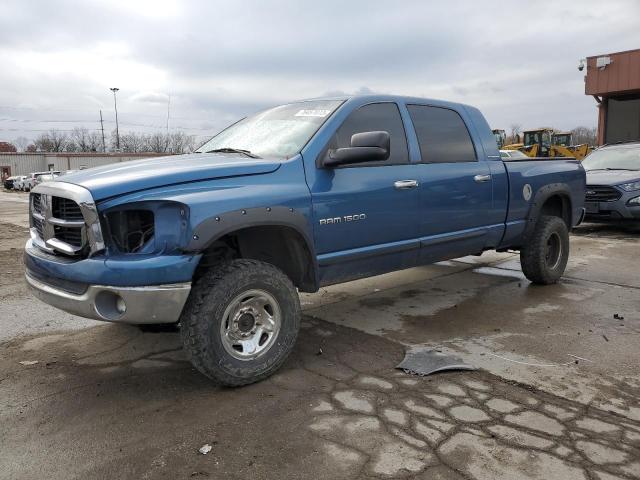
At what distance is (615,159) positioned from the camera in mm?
11492

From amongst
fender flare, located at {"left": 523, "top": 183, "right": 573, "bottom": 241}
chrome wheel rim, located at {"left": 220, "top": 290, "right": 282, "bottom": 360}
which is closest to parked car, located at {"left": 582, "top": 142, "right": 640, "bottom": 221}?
fender flare, located at {"left": 523, "top": 183, "right": 573, "bottom": 241}

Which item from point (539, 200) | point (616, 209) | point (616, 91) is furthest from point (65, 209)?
point (616, 91)

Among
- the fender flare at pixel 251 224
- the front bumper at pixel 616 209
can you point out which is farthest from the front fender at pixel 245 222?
the front bumper at pixel 616 209

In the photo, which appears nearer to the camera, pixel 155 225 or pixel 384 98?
pixel 155 225

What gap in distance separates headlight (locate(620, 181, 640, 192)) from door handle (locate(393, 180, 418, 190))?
24.1ft

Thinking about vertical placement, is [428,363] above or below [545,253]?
below

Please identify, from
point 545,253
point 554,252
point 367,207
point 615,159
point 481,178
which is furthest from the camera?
point 615,159

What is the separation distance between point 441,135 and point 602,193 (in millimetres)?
6803

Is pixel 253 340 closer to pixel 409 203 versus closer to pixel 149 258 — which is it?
pixel 149 258

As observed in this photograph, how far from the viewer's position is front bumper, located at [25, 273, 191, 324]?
3.08 m

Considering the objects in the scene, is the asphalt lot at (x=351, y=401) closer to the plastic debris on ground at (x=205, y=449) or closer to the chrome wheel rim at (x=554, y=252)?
the plastic debris on ground at (x=205, y=449)

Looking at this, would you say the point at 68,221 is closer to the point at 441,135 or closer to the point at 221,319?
the point at 221,319

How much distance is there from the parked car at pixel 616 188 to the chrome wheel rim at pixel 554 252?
14.7ft

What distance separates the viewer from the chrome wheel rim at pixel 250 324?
343 centimetres
